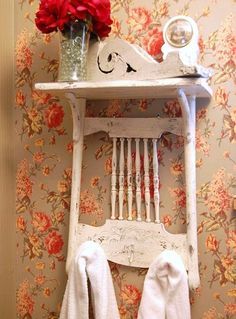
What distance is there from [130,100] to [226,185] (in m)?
0.42

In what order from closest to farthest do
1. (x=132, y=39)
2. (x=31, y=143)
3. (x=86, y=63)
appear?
(x=86, y=63), (x=132, y=39), (x=31, y=143)

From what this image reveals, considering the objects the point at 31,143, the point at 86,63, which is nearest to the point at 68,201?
the point at 31,143

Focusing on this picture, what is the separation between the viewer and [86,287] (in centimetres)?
124

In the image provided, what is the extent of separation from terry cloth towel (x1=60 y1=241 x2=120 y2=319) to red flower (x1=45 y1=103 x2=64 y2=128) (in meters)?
0.45

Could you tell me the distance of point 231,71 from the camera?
4.04 feet

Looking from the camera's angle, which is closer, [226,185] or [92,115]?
[226,185]

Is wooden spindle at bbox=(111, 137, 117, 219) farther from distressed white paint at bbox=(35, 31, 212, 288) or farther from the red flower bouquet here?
the red flower bouquet

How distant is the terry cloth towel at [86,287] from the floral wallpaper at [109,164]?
0.10 metres

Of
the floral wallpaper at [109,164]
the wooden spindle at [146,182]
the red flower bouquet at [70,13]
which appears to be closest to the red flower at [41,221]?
the floral wallpaper at [109,164]

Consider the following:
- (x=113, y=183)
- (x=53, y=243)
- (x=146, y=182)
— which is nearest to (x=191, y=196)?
(x=146, y=182)

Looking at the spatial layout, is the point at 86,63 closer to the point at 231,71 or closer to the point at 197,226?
the point at 231,71

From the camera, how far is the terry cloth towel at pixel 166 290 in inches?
46.5

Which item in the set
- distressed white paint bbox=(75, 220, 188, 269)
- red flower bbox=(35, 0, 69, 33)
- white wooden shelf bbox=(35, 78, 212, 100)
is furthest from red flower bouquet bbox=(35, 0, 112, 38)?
distressed white paint bbox=(75, 220, 188, 269)

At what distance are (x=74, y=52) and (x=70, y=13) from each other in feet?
0.35
